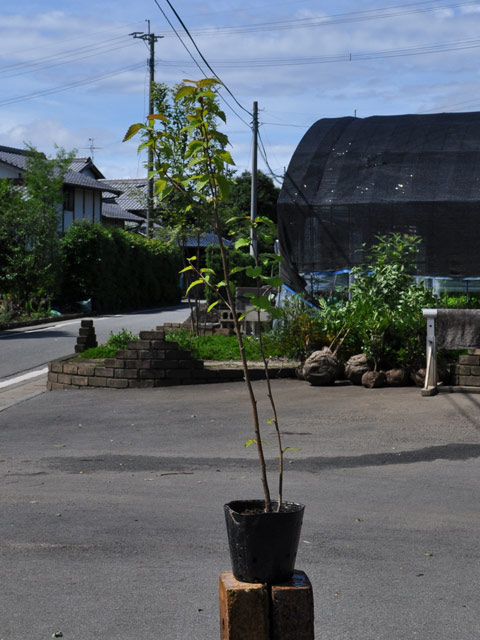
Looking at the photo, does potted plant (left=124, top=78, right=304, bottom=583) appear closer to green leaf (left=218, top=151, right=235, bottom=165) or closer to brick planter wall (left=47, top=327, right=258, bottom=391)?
green leaf (left=218, top=151, right=235, bottom=165)

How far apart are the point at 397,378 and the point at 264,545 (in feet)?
28.5

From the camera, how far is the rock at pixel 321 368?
39.4 feet

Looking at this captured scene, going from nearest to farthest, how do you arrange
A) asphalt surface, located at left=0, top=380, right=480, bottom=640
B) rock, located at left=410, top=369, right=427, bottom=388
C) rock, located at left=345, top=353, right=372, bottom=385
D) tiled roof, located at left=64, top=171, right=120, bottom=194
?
asphalt surface, located at left=0, top=380, right=480, bottom=640 < rock, located at left=410, top=369, right=427, bottom=388 < rock, located at left=345, top=353, right=372, bottom=385 < tiled roof, located at left=64, top=171, right=120, bottom=194

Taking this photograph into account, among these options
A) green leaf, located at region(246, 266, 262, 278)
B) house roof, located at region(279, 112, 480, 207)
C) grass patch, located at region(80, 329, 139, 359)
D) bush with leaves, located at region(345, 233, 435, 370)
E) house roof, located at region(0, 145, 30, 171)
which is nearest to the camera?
green leaf, located at region(246, 266, 262, 278)

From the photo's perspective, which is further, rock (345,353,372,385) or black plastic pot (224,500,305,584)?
rock (345,353,372,385)

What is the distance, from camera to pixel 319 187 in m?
17.6

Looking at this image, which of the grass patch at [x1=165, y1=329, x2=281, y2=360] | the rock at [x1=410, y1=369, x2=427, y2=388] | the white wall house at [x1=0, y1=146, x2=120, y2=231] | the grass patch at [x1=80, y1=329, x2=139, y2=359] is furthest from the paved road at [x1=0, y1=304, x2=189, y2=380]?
the white wall house at [x1=0, y1=146, x2=120, y2=231]

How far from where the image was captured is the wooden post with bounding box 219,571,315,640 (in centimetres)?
328

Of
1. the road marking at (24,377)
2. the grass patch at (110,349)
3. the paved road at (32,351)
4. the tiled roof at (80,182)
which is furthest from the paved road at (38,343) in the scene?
the tiled roof at (80,182)

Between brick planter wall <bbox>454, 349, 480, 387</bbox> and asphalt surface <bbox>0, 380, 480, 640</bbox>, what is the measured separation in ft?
2.18

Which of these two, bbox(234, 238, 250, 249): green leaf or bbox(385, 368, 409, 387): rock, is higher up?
bbox(234, 238, 250, 249): green leaf

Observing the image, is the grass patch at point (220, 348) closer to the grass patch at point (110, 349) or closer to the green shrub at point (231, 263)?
the grass patch at point (110, 349)

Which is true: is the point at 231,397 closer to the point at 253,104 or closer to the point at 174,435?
the point at 174,435

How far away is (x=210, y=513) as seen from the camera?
5918 mm
